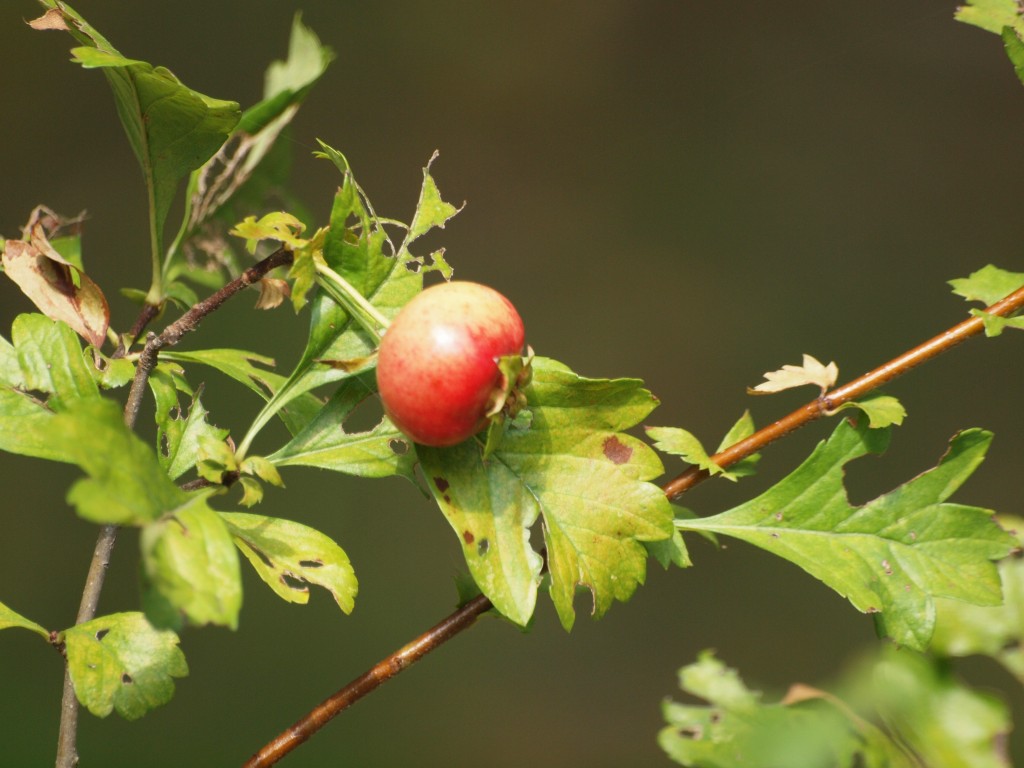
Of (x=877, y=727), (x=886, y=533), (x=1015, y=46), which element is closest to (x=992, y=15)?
(x=1015, y=46)

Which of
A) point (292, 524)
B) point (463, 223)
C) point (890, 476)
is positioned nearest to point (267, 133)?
point (292, 524)

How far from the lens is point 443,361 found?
1.16 ft

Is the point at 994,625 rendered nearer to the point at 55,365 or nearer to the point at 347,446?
the point at 347,446

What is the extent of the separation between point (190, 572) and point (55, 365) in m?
0.16

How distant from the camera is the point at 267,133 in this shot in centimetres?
56

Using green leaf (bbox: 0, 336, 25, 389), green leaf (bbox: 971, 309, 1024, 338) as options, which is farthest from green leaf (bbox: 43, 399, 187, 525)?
green leaf (bbox: 971, 309, 1024, 338)

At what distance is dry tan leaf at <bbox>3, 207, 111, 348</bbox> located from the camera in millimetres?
454

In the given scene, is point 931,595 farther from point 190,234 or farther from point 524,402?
point 190,234

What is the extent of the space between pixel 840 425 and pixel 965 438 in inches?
2.2

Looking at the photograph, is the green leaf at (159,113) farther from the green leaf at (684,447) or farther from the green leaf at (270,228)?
the green leaf at (684,447)

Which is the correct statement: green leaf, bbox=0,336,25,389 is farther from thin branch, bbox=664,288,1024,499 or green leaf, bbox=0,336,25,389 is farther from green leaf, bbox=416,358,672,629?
thin branch, bbox=664,288,1024,499

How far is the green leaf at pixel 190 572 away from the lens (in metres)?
0.29

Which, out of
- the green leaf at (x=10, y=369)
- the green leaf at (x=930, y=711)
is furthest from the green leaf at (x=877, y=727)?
the green leaf at (x=10, y=369)

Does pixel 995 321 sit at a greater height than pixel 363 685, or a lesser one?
greater
